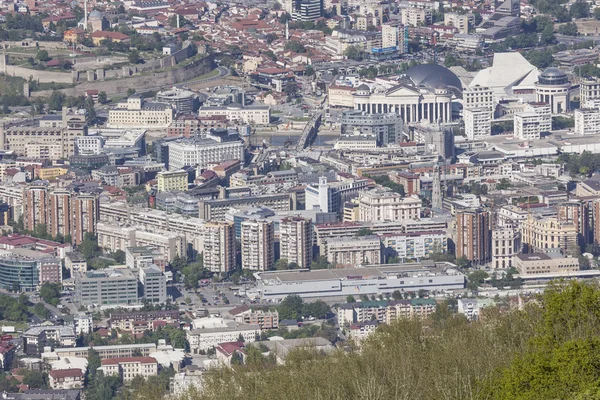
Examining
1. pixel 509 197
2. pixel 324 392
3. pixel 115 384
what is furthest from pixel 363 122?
pixel 324 392

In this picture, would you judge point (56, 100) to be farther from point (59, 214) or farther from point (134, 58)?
point (59, 214)

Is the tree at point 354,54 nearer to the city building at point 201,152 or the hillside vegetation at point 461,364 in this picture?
the city building at point 201,152

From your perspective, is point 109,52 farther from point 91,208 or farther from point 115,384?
point 115,384

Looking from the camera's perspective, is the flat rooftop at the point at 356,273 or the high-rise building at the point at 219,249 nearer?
the flat rooftop at the point at 356,273

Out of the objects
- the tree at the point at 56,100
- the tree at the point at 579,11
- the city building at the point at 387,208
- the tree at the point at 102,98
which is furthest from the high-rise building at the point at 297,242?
the tree at the point at 579,11

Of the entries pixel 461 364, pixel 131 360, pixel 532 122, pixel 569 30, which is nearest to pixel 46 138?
pixel 532 122

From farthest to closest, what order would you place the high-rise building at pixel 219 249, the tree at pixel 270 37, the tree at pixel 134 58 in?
1. the tree at pixel 270 37
2. the tree at pixel 134 58
3. the high-rise building at pixel 219 249
